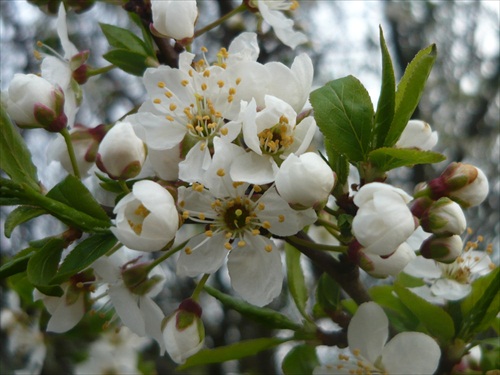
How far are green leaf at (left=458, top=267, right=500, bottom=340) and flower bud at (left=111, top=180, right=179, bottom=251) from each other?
0.60 metres

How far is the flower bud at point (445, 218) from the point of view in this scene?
3.56 feet

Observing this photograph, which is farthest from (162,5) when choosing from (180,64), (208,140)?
(208,140)

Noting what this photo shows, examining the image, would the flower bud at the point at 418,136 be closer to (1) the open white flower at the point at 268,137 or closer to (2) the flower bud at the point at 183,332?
(1) the open white flower at the point at 268,137

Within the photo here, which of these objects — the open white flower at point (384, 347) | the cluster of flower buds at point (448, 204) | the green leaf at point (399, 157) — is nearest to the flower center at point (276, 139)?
the green leaf at point (399, 157)

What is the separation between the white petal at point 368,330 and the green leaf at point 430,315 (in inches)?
3.7

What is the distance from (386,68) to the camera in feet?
3.42

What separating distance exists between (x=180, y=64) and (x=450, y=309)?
2.47 feet

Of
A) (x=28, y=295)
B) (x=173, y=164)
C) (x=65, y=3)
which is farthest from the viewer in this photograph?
(x=28, y=295)

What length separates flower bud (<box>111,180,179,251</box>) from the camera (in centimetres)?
100

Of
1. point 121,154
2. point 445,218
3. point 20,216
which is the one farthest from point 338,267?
point 20,216

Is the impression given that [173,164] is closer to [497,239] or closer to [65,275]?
[65,275]

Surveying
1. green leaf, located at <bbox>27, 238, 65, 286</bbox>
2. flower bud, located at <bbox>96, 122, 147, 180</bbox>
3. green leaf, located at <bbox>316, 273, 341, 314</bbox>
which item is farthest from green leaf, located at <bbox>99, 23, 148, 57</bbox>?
green leaf, located at <bbox>316, 273, 341, 314</bbox>

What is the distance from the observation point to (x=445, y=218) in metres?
1.09

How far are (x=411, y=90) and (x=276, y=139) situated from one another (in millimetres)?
231
